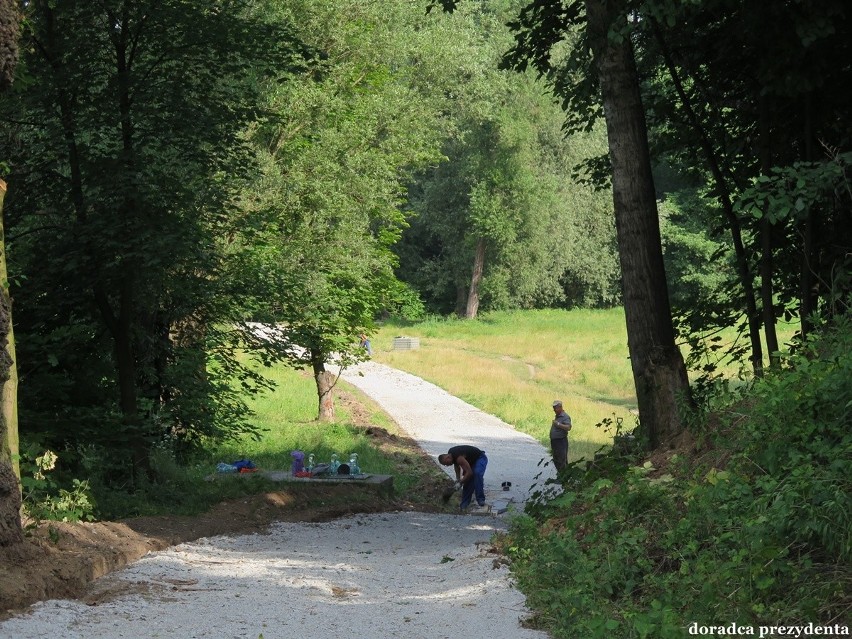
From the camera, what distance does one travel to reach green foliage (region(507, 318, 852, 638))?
5852 millimetres

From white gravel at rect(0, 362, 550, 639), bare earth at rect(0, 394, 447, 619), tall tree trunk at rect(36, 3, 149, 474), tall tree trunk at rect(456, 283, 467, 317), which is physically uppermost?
tall tree trunk at rect(456, 283, 467, 317)

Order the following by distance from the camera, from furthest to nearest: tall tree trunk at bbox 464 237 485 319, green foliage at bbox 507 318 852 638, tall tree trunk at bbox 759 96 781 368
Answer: tall tree trunk at bbox 464 237 485 319
tall tree trunk at bbox 759 96 781 368
green foliage at bbox 507 318 852 638

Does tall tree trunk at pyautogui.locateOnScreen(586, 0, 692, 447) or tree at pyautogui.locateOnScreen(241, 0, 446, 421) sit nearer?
tall tree trunk at pyautogui.locateOnScreen(586, 0, 692, 447)

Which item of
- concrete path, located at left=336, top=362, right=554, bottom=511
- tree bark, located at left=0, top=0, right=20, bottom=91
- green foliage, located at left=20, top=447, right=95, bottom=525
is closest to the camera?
tree bark, located at left=0, top=0, right=20, bottom=91

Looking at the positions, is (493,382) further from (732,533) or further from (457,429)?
(732,533)

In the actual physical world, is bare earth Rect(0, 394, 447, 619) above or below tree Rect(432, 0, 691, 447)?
below

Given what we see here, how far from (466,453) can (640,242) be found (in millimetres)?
7445

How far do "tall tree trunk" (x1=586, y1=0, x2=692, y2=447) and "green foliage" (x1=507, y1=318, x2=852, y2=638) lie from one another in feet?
5.05

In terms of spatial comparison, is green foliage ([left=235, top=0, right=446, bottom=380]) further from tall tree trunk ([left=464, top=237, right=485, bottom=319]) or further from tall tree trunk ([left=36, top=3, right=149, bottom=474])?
tall tree trunk ([left=464, top=237, right=485, bottom=319])

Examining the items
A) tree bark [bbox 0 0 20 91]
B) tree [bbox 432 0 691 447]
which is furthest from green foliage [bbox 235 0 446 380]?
tree bark [bbox 0 0 20 91]

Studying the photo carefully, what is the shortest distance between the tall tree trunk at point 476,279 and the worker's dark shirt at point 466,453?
48.0m

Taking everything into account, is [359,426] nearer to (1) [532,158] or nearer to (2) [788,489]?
(2) [788,489]

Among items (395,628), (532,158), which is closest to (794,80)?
(395,628)

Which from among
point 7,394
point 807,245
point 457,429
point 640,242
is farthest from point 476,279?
point 7,394
